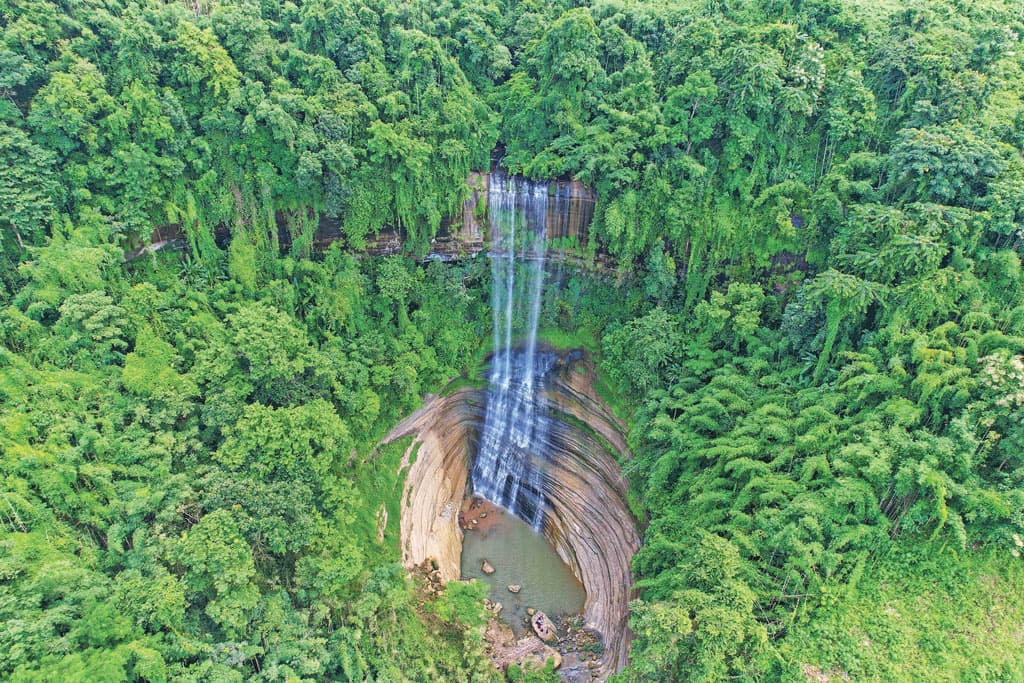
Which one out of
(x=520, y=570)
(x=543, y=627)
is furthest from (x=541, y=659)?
(x=520, y=570)

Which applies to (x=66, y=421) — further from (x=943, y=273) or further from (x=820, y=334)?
(x=943, y=273)

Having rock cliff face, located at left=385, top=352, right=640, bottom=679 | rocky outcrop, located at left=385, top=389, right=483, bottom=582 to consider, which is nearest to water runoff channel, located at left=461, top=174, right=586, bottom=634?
rock cliff face, located at left=385, top=352, right=640, bottom=679

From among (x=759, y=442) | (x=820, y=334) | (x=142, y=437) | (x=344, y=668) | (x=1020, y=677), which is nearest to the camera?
(x=1020, y=677)

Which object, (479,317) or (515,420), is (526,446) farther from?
(479,317)

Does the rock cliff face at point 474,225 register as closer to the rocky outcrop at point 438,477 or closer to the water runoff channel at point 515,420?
the water runoff channel at point 515,420

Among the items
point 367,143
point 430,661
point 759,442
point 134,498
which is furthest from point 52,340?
point 759,442
